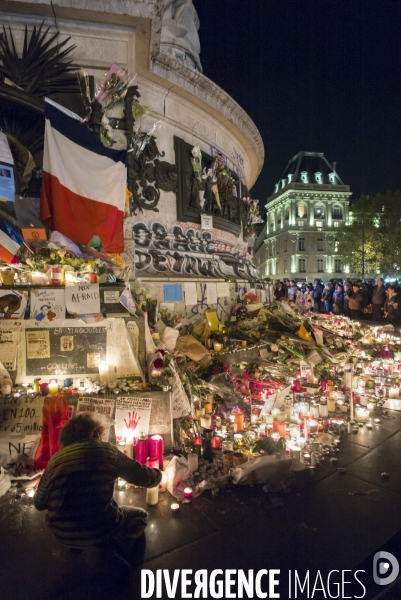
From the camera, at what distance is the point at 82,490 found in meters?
2.35

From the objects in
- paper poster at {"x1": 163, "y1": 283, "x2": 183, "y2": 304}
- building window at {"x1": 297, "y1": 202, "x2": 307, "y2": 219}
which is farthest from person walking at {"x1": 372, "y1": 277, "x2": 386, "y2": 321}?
building window at {"x1": 297, "y1": 202, "x2": 307, "y2": 219}

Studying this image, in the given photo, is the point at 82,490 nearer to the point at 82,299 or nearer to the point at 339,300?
the point at 82,299

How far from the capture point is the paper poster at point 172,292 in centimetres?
690

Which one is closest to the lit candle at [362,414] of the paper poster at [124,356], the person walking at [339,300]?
the paper poster at [124,356]

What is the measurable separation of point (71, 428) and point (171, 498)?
1.41 m

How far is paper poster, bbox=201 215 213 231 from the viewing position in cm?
825

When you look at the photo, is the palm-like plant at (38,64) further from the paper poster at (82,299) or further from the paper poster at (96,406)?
the paper poster at (96,406)

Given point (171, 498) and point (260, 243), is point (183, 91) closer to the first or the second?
point (171, 498)

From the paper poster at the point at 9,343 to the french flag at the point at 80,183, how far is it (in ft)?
6.65

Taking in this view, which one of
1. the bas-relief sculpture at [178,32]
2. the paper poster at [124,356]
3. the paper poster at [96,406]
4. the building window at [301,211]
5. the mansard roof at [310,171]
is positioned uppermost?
the mansard roof at [310,171]

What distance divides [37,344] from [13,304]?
0.56 metres

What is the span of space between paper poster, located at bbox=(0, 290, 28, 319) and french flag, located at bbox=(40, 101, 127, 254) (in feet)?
5.54

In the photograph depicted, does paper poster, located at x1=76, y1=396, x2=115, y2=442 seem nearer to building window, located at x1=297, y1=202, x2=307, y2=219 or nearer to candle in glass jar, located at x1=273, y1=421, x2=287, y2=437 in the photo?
candle in glass jar, located at x1=273, y1=421, x2=287, y2=437

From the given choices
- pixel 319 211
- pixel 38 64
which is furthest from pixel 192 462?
pixel 319 211
